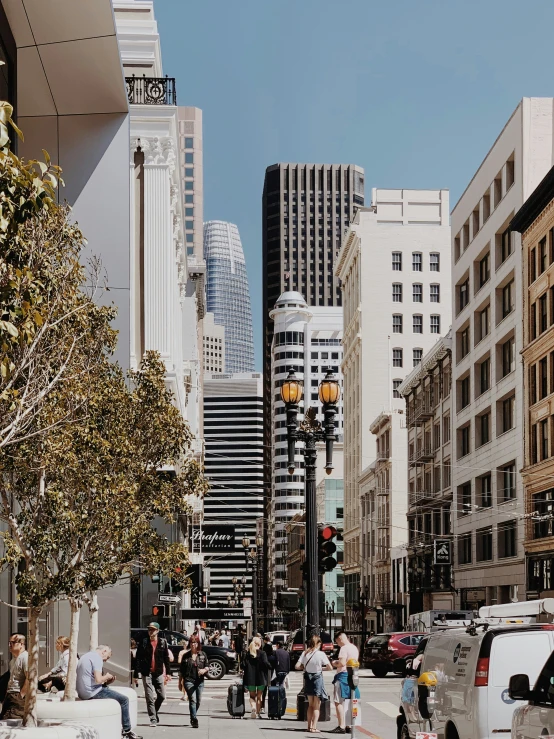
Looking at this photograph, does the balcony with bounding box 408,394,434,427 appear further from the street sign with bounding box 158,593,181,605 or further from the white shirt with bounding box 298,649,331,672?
the white shirt with bounding box 298,649,331,672

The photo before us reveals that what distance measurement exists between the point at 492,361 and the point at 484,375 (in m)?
3.53

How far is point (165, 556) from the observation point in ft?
73.4

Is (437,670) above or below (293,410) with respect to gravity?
below

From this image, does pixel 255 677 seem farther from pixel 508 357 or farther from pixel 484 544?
pixel 484 544

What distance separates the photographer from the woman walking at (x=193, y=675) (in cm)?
2445

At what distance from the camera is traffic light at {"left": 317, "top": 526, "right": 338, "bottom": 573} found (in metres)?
22.2

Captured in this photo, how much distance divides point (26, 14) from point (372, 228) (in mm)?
97050

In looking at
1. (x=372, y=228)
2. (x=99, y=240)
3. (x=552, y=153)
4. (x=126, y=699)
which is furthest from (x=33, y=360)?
(x=372, y=228)

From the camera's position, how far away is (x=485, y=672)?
1385 centimetres

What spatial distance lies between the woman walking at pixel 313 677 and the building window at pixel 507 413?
40759 millimetres

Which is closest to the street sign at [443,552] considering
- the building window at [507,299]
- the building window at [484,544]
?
the building window at [484,544]

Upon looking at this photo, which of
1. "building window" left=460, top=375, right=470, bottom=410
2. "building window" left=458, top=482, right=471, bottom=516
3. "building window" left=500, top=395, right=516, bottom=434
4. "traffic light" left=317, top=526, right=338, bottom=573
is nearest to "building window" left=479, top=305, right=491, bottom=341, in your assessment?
"building window" left=460, top=375, right=470, bottom=410

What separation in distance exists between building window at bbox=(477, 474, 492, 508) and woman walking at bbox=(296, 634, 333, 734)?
146ft

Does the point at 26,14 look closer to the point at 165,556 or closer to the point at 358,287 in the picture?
the point at 165,556
